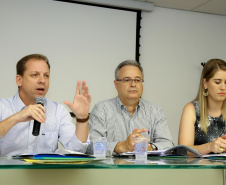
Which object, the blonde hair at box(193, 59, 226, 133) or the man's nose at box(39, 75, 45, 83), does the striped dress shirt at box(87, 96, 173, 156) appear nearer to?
the blonde hair at box(193, 59, 226, 133)

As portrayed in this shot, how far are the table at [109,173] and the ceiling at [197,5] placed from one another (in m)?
3.49

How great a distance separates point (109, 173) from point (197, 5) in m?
3.84

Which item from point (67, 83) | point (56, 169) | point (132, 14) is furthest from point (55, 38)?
point (56, 169)

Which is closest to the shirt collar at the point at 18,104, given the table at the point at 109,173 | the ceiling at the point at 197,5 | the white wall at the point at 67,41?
the table at the point at 109,173

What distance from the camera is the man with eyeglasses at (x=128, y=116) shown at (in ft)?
7.67

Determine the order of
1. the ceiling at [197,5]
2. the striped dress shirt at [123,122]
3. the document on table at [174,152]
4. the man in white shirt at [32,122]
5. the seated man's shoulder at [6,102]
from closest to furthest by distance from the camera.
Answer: the document on table at [174,152] → the man in white shirt at [32,122] → the seated man's shoulder at [6,102] → the striped dress shirt at [123,122] → the ceiling at [197,5]

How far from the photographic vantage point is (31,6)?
3895 mm

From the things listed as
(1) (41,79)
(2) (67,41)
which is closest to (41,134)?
(1) (41,79)

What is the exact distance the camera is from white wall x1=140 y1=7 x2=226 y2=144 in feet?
14.4

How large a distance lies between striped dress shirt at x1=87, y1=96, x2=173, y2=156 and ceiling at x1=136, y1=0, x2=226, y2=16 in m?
2.29

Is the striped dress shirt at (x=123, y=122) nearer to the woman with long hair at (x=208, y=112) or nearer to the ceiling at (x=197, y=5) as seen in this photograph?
the woman with long hair at (x=208, y=112)

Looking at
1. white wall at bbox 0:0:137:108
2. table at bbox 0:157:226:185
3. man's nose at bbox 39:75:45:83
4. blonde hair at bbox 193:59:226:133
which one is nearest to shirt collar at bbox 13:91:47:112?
man's nose at bbox 39:75:45:83

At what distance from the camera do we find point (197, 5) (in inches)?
174

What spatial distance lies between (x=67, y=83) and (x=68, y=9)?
3.00 feet
